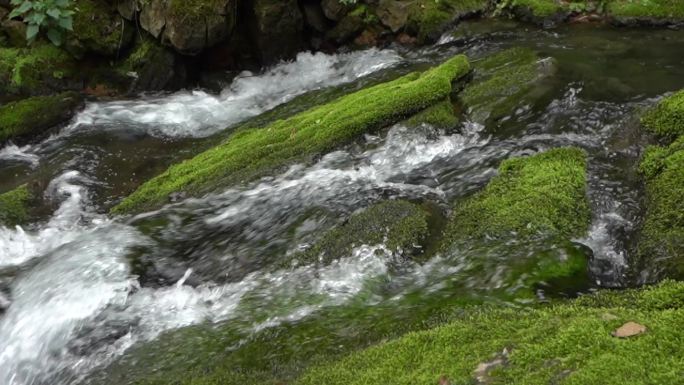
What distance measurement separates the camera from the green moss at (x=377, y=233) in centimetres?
593

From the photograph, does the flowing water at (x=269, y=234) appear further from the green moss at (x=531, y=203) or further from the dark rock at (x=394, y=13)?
the dark rock at (x=394, y=13)

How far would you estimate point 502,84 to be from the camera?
31.1ft

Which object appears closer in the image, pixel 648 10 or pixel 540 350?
pixel 540 350

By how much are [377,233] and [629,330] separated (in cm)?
308

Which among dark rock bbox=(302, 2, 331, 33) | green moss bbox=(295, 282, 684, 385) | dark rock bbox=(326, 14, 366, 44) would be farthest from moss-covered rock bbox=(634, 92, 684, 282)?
dark rock bbox=(302, 2, 331, 33)

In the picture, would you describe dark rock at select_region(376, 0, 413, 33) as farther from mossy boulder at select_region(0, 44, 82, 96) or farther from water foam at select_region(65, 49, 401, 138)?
mossy boulder at select_region(0, 44, 82, 96)

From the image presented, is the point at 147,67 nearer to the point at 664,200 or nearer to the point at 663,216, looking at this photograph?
the point at 664,200

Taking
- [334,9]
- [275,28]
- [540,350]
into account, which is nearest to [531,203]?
[540,350]

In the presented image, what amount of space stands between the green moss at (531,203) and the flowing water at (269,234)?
0.23 meters

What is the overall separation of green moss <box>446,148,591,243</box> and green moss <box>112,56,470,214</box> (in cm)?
243

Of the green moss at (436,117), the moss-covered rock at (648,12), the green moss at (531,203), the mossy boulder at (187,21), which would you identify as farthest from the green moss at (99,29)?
the moss-covered rock at (648,12)

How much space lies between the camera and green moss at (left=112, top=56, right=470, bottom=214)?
27.9 feet

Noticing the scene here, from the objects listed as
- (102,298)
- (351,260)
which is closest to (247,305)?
(351,260)

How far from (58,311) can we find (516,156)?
572cm
